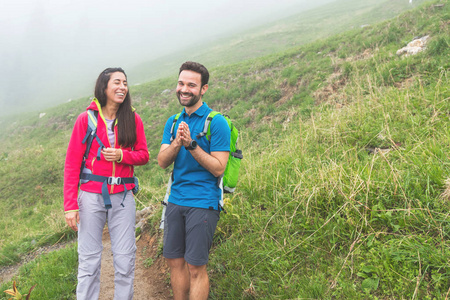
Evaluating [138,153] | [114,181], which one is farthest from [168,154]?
[114,181]

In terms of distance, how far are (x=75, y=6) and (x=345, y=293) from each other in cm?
13962

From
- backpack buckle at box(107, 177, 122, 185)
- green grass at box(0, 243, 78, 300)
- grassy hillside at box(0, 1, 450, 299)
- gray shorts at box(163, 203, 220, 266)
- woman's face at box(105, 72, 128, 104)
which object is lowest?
green grass at box(0, 243, 78, 300)

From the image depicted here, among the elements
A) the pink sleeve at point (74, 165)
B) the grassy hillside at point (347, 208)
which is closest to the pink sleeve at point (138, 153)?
the pink sleeve at point (74, 165)

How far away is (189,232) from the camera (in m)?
2.70

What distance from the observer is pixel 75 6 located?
113m

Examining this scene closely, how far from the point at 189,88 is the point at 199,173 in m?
0.87

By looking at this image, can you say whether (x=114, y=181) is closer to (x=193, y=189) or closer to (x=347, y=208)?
(x=193, y=189)

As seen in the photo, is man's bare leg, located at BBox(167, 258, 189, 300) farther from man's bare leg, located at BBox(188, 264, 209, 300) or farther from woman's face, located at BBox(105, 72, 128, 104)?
woman's face, located at BBox(105, 72, 128, 104)

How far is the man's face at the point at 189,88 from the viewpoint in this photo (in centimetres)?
283

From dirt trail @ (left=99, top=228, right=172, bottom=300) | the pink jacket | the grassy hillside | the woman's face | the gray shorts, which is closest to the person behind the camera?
the grassy hillside

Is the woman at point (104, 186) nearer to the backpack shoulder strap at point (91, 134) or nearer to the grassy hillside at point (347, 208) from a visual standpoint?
the backpack shoulder strap at point (91, 134)

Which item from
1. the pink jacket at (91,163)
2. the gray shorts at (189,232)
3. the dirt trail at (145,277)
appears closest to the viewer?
the gray shorts at (189,232)

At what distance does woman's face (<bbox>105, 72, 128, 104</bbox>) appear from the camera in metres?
3.13

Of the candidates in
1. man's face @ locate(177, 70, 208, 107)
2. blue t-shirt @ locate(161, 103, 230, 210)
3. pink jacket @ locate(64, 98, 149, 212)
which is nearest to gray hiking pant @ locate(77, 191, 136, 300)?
pink jacket @ locate(64, 98, 149, 212)
